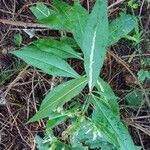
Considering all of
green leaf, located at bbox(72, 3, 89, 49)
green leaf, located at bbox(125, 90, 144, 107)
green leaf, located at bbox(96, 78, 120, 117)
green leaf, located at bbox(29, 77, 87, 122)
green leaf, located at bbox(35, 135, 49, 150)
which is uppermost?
green leaf, located at bbox(72, 3, 89, 49)

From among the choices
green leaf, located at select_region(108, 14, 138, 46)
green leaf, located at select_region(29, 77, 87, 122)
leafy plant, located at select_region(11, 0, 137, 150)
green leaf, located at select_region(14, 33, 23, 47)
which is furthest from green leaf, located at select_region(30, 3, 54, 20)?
green leaf, located at select_region(29, 77, 87, 122)

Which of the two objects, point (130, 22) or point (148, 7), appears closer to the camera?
point (130, 22)

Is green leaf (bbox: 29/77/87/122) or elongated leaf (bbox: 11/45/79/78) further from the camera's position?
elongated leaf (bbox: 11/45/79/78)

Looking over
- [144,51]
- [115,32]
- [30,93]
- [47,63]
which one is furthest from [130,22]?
[30,93]

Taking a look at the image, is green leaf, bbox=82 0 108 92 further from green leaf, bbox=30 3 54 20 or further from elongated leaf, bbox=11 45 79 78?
green leaf, bbox=30 3 54 20

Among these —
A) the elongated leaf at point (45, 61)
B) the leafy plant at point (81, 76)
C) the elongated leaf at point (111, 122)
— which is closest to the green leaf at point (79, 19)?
the leafy plant at point (81, 76)

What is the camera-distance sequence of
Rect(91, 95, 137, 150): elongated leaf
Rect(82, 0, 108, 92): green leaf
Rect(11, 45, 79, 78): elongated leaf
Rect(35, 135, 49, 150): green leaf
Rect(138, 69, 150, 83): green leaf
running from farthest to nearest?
1. Rect(138, 69, 150, 83): green leaf
2. Rect(35, 135, 49, 150): green leaf
3. Rect(11, 45, 79, 78): elongated leaf
4. Rect(91, 95, 137, 150): elongated leaf
5. Rect(82, 0, 108, 92): green leaf

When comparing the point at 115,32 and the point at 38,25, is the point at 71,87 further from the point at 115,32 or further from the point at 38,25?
the point at 38,25
